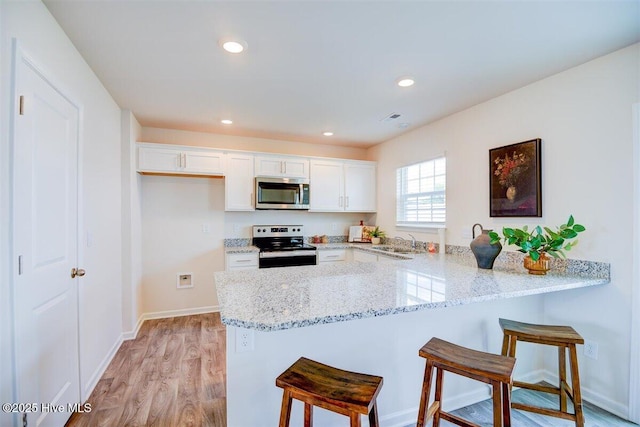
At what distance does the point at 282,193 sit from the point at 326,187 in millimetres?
692

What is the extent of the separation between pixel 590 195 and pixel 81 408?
3.80 meters

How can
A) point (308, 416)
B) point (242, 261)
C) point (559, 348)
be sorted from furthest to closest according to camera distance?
point (242, 261) → point (559, 348) → point (308, 416)

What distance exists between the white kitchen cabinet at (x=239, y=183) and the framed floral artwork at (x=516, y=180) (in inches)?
110

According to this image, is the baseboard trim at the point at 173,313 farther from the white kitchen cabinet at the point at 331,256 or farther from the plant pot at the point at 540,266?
the plant pot at the point at 540,266

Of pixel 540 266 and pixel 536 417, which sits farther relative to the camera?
pixel 540 266

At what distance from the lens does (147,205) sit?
3.77 metres

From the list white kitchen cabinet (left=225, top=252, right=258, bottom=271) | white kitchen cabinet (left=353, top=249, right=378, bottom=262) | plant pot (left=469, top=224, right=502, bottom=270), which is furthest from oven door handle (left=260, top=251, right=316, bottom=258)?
plant pot (left=469, top=224, right=502, bottom=270)

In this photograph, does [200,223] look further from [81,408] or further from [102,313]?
[81,408]

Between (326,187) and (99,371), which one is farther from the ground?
(326,187)

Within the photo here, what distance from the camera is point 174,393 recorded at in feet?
7.16

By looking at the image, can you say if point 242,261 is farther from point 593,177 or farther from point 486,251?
point 593,177

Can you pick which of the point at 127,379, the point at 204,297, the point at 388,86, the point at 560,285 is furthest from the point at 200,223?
the point at 560,285

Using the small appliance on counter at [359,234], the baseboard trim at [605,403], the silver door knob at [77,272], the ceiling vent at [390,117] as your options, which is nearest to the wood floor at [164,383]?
the silver door knob at [77,272]

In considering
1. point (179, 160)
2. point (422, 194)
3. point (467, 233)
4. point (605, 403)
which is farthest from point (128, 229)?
point (605, 403)
